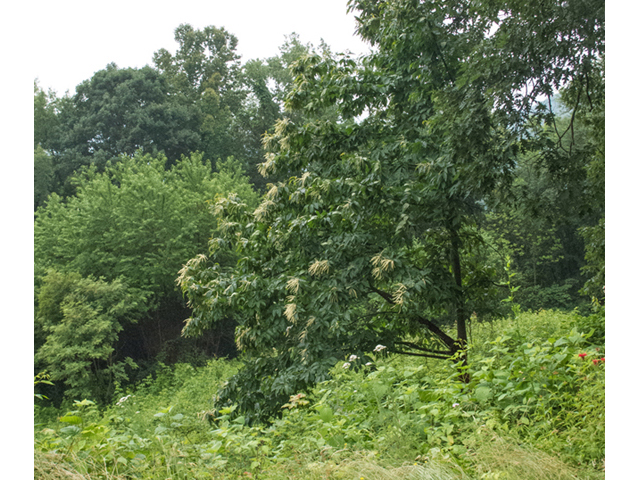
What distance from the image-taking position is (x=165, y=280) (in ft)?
52.7

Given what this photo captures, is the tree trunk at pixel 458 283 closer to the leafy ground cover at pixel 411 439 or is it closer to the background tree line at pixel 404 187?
the background tree line at pixel 404 187

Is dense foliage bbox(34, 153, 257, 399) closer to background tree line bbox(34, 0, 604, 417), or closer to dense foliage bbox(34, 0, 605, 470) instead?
dense foliage bbox(34, 0, 605, 470)

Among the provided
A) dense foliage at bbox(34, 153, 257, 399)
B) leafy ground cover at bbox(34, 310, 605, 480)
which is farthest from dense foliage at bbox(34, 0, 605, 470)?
dense foliage at bbox(34, 153, 257, 399)

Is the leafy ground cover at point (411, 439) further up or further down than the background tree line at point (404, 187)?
further down

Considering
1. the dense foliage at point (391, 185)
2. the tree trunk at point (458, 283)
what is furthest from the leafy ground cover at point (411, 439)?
the tree trunk at point (458, 283)

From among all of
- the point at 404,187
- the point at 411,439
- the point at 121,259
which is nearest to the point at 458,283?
the point at 404,187

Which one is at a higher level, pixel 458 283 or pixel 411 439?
pixel 458 283

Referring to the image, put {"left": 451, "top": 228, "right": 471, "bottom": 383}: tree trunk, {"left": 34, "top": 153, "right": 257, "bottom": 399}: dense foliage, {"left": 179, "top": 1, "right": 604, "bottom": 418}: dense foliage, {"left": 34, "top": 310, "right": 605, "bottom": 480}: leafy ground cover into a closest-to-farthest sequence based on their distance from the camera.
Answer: {"left": 34, "top": 310, "right": 605, "bottom": 480}: leafy ground cover → {"left": 179, "top": 1, "right": 604, "bottom": 418}: dense foliage → {"left": 451, "top": 228, "right": 471, "bottom": 383}: tree trunk → {"left": 34, "top": 153, "right": 257, "bottom": 399}: dense foliage

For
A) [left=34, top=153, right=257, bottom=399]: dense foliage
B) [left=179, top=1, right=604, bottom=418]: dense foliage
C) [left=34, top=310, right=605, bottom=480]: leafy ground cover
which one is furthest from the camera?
[left=34, top=153, right=257, bottom=399]: dense foliage

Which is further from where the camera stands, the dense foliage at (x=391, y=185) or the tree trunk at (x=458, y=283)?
the tree trunk at (x=458, y=283)

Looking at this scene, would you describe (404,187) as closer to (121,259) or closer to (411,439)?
(411,439)

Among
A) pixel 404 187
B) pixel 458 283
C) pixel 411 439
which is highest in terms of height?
pixel 404 187

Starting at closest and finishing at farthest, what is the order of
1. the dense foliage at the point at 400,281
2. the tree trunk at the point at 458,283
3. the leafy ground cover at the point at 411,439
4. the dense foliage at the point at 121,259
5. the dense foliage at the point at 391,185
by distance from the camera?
the leafy ground cover at the point at 411,439 < the dense foliage at the point at 400,281 < the dense foliage at the point at 391,185 < the tree trunk at the point at 458,283 < the dense foliage at the point at 121,259

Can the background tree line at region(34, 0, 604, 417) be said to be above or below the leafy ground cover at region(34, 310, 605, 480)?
above
